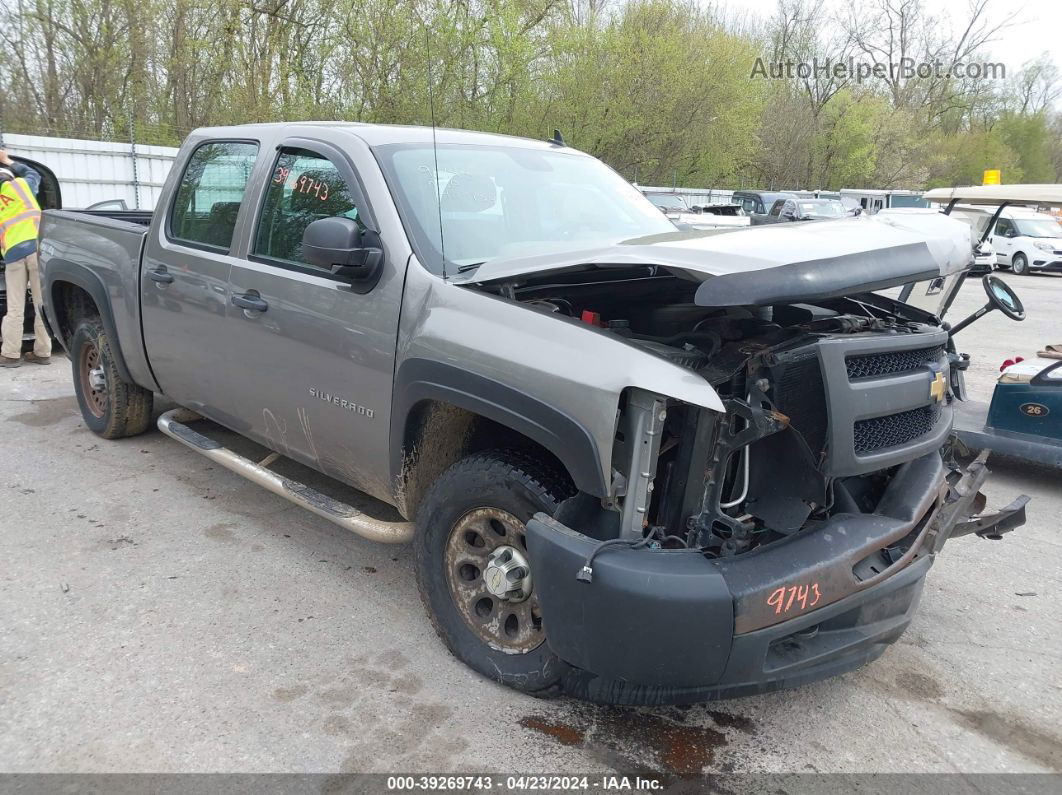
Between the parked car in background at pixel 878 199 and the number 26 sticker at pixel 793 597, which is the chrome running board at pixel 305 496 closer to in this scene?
the number 26 sticker at pixel 793 597

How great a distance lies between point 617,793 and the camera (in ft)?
8.63

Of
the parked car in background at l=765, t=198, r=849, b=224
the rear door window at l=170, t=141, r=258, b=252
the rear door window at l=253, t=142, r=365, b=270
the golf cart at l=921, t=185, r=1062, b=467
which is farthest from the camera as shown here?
the parked car in background at l=765, t=198, r=849, b=224

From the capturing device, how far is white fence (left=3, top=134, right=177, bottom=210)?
15898 millimetres

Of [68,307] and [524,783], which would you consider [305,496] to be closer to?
[524,783]

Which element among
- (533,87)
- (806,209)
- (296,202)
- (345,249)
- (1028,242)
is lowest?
(1028,242)

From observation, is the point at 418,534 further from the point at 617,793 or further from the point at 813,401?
the point at 813,401

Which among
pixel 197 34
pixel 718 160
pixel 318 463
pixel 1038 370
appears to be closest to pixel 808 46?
pixel 718 160

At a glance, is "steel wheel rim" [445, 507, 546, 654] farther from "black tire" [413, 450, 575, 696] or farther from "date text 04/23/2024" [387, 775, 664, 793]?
"date text 04/23/2024" [387, 775, 664, 793]

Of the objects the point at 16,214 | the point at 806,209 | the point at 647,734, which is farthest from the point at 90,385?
the point at 806,209

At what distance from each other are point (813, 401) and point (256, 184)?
2.88 metres

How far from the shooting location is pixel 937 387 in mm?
3014

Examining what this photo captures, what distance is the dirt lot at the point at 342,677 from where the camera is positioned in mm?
2795

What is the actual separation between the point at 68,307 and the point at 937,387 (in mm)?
5731

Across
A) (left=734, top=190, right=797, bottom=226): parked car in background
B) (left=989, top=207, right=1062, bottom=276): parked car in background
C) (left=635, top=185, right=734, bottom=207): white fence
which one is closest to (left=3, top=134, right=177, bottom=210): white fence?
(left=734, top=190, right=797, bottom=226): parked car in background
